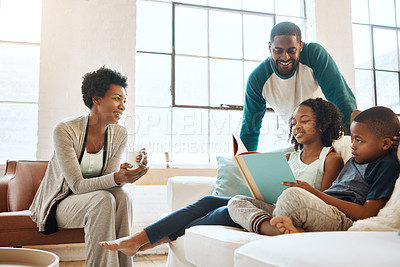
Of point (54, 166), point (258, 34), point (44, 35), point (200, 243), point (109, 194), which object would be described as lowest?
point (200, 243)

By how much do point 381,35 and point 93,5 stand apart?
3.16 m

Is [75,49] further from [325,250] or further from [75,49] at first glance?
[325,250]

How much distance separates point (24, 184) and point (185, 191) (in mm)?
1110

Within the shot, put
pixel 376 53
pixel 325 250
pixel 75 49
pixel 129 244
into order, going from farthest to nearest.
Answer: pixel 376 53
pixel 75 49
pixel 129 244
pixel 325 250

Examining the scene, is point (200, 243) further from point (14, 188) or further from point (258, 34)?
point (258, 34)

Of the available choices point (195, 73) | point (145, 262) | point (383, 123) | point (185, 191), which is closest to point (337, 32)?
point (195, 73)

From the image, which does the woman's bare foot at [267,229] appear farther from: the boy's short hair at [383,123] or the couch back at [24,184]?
the couch back at [24,184]

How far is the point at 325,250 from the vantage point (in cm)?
86

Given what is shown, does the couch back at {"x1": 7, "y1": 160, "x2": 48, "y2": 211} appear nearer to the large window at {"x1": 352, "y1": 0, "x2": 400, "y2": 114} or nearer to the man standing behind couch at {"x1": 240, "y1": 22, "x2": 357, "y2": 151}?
the man standing behind couch at {"x1": 240, "y1": 22, "x2": 357, "y2": 151}

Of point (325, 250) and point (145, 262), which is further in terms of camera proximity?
point (145, 262)

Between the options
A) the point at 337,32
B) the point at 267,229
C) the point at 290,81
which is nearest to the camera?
the point at 267,229

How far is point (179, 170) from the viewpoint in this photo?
127 inches

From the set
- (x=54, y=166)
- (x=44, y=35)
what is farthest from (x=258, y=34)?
(x=54, y=166)

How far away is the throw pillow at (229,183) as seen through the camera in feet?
7.18
